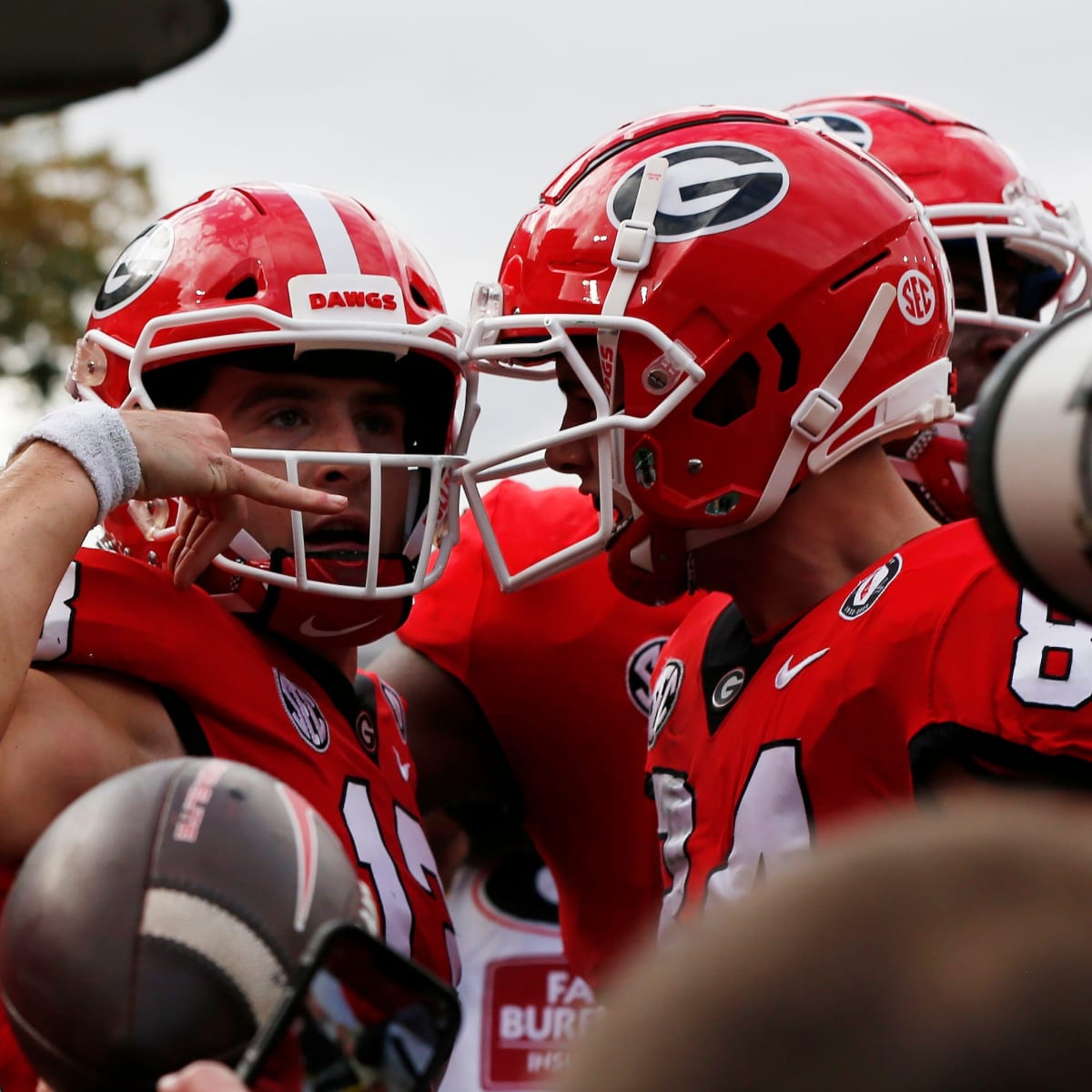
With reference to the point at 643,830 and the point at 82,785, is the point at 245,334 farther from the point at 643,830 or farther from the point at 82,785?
the point at 643,830

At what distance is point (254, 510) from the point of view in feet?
9.82

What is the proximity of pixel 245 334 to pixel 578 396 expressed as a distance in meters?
0.60

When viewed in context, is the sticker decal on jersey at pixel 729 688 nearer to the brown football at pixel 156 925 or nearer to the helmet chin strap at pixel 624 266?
the helmet chin strap at pixel 624 266

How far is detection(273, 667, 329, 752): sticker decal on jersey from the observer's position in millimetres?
2891

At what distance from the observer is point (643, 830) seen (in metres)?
3.71

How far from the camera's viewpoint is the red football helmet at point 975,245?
3.89 m

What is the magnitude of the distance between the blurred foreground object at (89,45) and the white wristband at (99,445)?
18.6 inches

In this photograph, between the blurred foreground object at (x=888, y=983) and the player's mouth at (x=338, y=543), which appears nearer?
the blurred foreground object at (x=888, y=983)

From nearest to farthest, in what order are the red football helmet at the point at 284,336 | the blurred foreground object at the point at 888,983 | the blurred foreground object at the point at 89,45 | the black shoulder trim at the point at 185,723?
the blurred foreground object at the point at 888,983 < the blurred foreground object at the point at 89,45 < the black shoulder trim at the point at 185,723 < the red football helmet at the point at 284,336

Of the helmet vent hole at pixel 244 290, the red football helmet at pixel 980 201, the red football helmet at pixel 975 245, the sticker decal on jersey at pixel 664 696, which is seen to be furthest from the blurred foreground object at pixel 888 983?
the red football helmet at pixel 980 201

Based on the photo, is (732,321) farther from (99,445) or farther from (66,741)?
(66,741)

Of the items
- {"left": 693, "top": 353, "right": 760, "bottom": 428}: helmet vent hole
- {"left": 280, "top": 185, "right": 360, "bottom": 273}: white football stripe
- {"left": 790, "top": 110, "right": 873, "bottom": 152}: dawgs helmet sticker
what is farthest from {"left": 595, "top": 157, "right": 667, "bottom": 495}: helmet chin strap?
{"left": 790, "top": 110, "right": 873, "bottom": 152}: dawgs helmet sticker

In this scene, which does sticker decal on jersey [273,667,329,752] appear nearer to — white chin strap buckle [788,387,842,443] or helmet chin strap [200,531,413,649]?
helmet chin strap [200,531,413,649]

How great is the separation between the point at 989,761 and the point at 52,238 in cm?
1534
